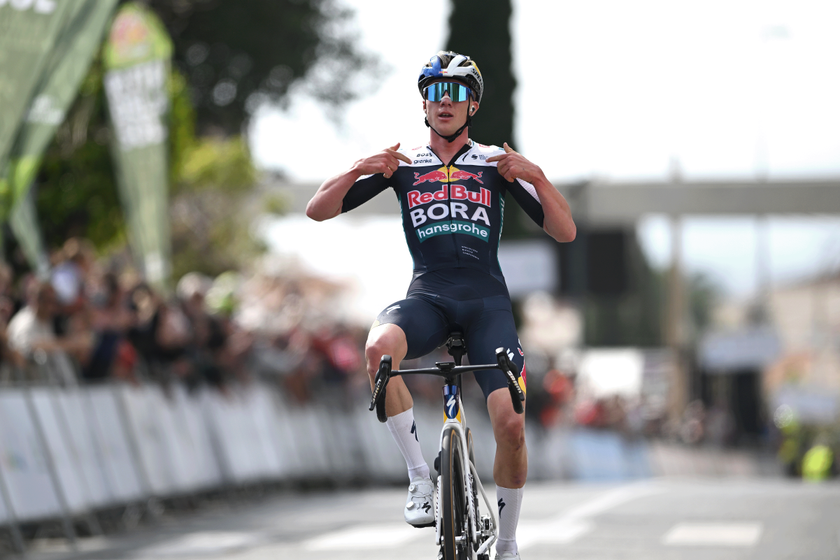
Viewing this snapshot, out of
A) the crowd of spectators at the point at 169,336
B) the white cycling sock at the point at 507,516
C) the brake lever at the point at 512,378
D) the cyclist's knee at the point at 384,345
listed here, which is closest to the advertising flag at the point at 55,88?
the crowd of spectators at the point at 169,336

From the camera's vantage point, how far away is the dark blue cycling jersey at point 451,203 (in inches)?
267

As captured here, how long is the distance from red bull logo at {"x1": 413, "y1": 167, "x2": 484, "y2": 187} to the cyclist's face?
19 cm

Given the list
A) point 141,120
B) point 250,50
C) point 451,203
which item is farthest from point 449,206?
point 250,50

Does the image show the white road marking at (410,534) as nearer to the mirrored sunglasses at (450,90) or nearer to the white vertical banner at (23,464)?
the white vertical banner at (23,464)

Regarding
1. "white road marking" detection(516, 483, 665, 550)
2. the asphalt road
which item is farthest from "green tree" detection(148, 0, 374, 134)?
"white road marking" detection(516, 483, 665, 550)

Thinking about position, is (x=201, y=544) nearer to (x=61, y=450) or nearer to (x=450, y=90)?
(x=61, y=450)

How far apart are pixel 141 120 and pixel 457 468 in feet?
41.7

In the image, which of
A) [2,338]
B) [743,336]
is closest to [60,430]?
[2,338]

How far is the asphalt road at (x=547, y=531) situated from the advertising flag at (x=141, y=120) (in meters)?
4.01

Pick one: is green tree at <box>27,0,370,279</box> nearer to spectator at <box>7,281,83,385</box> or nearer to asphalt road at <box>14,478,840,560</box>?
asphalt road at <box>14,478,840,560</box>

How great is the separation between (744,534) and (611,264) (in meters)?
32.0

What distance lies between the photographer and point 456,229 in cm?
675

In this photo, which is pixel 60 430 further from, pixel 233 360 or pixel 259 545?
pixel 233 360

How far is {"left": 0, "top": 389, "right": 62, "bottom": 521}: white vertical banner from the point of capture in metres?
11.1
